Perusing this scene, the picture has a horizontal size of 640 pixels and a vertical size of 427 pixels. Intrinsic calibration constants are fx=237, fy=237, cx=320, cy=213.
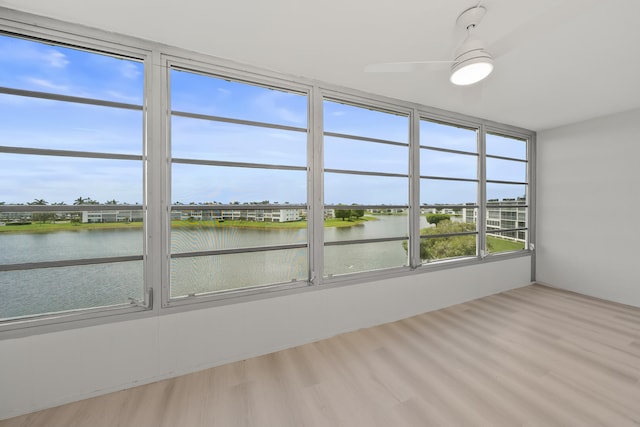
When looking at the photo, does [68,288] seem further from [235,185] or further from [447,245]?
[447,245]

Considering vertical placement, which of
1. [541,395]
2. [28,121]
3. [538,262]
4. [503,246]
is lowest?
[541,395]

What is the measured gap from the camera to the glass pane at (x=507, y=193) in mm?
3855

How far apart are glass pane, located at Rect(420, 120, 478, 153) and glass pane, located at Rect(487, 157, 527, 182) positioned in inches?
17.4

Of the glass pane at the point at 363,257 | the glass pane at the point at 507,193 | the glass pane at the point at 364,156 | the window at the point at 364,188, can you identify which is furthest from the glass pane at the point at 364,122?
the glass pane at the point at 507,193

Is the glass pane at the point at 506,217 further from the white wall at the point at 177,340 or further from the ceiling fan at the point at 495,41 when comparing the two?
the ceiling fan at the point at 495,41

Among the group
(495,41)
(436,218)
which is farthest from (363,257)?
(495,41)

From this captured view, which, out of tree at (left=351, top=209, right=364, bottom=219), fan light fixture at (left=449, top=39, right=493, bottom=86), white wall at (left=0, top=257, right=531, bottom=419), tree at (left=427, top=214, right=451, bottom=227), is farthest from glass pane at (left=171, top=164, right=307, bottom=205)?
tree at (left=427, top=214, right=451, bottom=227)

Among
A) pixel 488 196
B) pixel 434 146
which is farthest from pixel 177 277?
pixel 488 196

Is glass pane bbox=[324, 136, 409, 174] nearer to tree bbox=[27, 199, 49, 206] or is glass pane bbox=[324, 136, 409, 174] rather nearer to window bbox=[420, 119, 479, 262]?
window bbox=[420, 119, 479, 262]

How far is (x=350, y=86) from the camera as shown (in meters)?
2.71

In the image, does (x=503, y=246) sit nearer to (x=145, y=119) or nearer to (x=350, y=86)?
(x=350, y=86)

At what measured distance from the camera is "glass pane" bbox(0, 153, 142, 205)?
1.67 metres

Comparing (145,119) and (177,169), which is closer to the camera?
(145,119)

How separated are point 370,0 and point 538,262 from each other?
5.17 m
